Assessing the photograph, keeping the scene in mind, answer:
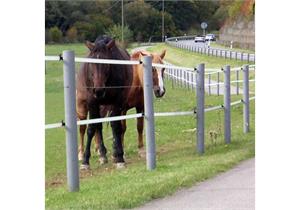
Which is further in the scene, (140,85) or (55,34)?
(140,85)

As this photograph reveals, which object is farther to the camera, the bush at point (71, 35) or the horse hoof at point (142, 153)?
the horse hoof at point (142, 153)

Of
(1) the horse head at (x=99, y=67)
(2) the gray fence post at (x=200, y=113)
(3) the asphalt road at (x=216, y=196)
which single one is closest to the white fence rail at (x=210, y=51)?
(2) the gray fence post at (x=200, y=113)

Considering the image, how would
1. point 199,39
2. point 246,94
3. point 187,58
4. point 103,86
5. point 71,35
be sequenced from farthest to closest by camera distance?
1. point 187,58
2. point 199,39
3. point 246,94
4. point 103,86
5. point 71,35

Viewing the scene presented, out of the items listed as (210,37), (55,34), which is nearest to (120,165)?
(55,34)

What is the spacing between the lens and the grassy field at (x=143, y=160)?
579cm

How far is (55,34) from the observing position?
23.7 feet

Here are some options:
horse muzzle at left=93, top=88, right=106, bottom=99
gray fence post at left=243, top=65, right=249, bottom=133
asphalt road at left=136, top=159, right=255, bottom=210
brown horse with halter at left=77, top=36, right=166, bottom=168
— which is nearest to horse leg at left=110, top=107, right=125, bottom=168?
brown horse with halter at left=77, top=36, right=166, bottom=168

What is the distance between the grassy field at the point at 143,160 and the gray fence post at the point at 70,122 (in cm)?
17

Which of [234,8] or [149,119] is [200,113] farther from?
[234,8]

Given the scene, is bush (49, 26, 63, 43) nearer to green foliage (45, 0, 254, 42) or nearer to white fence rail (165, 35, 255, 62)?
green foliage (45, 0, 254, 42)

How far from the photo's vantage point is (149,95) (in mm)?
7473

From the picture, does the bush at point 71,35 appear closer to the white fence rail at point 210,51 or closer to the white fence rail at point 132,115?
the white fence rail at point 132,115

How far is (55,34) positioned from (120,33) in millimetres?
2483
